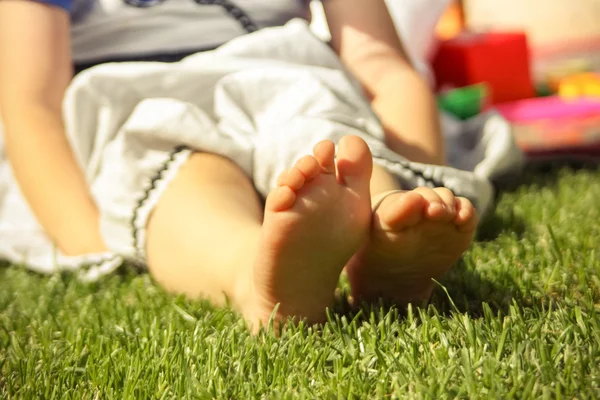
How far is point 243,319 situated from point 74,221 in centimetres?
56

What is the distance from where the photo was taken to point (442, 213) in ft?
2.76

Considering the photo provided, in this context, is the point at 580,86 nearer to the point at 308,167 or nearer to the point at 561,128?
the point at 561,128

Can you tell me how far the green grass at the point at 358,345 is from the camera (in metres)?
0.75

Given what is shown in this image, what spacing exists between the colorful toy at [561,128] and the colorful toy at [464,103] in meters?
0.11

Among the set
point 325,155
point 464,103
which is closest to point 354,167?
point 325,155

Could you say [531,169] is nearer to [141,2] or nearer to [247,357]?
[141,2]

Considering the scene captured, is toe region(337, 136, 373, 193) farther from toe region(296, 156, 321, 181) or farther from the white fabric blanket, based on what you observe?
the white fabric blanket

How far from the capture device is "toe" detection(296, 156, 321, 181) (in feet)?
2.74

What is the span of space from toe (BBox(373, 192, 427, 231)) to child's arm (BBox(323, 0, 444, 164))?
0.52 metres

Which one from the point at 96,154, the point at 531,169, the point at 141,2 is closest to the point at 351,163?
the point at 96,154

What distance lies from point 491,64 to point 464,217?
1.62 meters

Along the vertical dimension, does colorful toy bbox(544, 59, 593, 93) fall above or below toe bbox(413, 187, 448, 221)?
below

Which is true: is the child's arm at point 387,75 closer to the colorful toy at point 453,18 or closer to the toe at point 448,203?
the toe at point 448,203

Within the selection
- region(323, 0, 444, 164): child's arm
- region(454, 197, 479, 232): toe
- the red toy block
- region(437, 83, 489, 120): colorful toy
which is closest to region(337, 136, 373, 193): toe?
region(454, 197, 479, 232): toe
